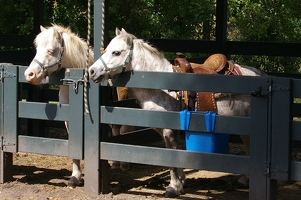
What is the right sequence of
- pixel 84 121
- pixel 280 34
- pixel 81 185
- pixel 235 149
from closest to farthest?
pixel 84 121
pixel 81 185
pixel 235 149
pixel 280 34

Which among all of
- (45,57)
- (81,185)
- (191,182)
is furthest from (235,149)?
(45,57)

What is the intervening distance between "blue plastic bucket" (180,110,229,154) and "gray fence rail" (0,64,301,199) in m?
0.06

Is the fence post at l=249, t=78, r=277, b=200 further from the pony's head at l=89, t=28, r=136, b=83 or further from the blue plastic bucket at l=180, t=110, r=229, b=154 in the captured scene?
the pony's head at l=89, t=28, r=136, b=83

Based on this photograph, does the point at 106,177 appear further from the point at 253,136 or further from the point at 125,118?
the point at 253,136

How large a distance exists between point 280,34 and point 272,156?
39.4ft

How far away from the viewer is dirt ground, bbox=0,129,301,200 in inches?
281

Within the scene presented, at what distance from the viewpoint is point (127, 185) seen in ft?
25.1

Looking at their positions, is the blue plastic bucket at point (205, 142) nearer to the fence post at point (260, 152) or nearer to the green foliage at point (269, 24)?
the fence post at point (260, 152)

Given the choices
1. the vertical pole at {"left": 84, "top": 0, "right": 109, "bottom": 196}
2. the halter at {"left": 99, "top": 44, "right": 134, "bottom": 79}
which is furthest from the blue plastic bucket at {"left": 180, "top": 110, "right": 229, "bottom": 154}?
the vertical pole at {"left": 84, "top": 0, "right": 109, "bottom": 196}

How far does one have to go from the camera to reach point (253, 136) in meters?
6.13

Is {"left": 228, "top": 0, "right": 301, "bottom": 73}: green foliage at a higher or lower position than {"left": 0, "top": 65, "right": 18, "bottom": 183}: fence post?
higher

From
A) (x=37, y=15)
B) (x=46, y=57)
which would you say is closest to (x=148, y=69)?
(x=46, y=57)

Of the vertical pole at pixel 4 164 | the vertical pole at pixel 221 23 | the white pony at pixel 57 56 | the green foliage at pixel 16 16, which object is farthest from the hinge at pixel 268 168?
the green foliage at pixel 16 16

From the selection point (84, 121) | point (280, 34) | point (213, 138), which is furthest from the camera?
point (280, 34)
